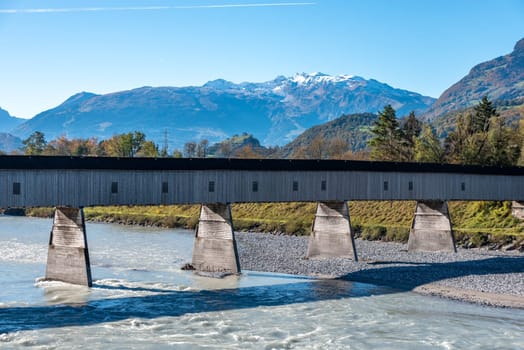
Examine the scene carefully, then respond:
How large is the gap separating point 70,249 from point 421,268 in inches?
750

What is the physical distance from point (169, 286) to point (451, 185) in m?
21.8

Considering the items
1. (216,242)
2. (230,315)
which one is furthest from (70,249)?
(230,315)

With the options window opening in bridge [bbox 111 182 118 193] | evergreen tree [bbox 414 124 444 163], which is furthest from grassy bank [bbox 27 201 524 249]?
window opening in bridge [bbox 111 182 118 193]

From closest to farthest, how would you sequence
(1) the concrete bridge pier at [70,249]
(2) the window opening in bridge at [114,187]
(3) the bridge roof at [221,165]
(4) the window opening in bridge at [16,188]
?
(4) the window opening in bridge at [16,188]
(3) the bridge roof at [221,165]
(1) the concrete bridge pier at [70,249]
(2) the window opening in bridge at [114,187]

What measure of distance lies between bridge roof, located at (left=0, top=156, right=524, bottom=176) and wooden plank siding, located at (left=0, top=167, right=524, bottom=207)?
217 mm

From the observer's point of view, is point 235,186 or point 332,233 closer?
point 235,186

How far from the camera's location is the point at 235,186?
34.7 metres

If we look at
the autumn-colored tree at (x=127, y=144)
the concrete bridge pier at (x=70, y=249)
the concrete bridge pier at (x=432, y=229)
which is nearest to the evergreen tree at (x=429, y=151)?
the concrete bridge pier at (x=432, y=229)

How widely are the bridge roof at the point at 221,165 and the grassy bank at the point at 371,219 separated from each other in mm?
5609

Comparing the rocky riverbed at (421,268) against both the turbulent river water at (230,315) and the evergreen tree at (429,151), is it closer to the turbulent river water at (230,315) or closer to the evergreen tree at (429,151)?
the turbulent river water at (230,315)

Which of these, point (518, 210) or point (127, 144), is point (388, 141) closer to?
point (518, 210)

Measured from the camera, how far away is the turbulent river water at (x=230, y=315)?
2180 centimetres

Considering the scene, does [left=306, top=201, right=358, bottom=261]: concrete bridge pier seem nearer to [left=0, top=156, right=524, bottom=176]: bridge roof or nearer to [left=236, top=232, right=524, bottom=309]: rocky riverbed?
[left=236, top=232, right=524, bottom=309]: rocky riverbed

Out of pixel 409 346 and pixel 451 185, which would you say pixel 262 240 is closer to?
pixel 451 185
